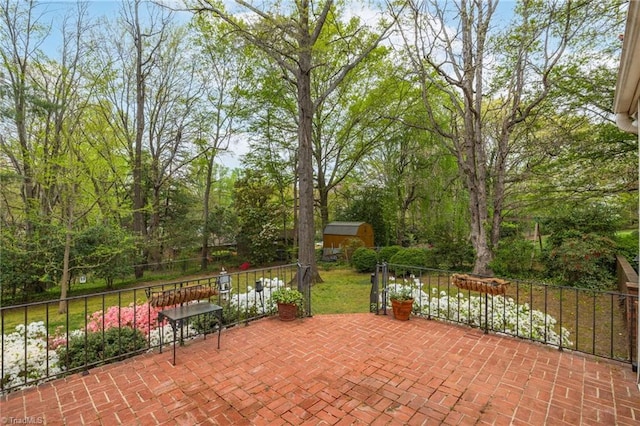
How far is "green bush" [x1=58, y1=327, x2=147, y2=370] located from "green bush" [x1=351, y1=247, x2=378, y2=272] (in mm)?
9016

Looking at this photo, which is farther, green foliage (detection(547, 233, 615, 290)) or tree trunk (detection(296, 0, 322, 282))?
tree trunk (detection(296, 0, 322, 282))

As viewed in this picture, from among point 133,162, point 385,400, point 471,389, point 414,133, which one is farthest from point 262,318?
point 414,133

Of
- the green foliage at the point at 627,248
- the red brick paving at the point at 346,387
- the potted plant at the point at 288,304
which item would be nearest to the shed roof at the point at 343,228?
the green foliage at the point at 627,248

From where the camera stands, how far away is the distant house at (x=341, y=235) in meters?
15.4

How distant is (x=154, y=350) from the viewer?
4113 millimetres

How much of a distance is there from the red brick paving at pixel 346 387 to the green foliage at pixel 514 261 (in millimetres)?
6424

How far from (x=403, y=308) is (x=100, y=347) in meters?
4.54

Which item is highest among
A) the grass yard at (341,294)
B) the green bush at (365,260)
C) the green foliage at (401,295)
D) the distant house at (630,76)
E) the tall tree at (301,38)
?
the tall tree at (301,38)

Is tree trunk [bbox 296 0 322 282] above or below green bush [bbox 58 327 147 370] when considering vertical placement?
above

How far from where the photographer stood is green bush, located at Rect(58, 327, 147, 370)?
365cm

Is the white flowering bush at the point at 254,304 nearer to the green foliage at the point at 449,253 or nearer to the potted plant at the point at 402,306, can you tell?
the potted plant at the point at 402,306

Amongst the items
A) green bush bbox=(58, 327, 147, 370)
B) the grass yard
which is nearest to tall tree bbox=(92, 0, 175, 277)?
the grass yard

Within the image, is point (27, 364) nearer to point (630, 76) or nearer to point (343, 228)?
point (630, 76)

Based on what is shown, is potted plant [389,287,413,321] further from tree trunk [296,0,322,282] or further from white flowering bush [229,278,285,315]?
tree trunk [296,0,322,282]
